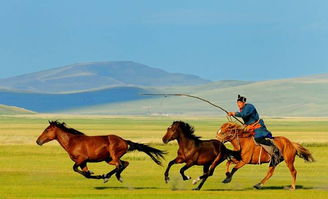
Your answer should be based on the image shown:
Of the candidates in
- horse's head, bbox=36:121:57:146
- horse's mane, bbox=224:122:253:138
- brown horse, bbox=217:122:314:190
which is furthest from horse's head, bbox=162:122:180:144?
horse's head, bbox=36:121:57:146

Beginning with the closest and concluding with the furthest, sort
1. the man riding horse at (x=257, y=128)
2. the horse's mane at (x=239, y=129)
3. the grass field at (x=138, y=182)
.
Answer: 1. the grass field at (x=138, y=182)
2. the man riding horse at (x=257, y=128)
3. the horse's mane at (x=239, y=129)

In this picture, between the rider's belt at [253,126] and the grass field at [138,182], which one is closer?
the grass field at [138,182]

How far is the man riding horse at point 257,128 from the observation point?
20.2 metres

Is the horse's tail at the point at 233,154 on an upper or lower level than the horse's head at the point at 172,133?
lower

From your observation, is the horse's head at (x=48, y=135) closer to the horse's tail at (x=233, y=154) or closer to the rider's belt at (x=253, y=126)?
the horse's tail at (x=233, y=154)

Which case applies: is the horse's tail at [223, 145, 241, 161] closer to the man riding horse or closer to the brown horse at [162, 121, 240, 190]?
the brown horse at [162, 121, 240, 190]

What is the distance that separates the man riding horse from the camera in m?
20.2

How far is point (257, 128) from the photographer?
20.6 meters

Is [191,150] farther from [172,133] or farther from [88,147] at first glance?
[88,147]

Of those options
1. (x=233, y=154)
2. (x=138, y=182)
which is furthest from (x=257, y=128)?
(x=138, y=182)

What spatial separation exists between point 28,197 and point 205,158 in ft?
12.6

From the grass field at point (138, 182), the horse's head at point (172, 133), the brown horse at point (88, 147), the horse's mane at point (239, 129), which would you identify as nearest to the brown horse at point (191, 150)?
the horse's head at point (172, 133)

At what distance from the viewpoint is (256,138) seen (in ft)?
68.1

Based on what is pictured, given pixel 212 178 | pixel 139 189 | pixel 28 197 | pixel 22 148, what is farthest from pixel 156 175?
pixel 22 148
